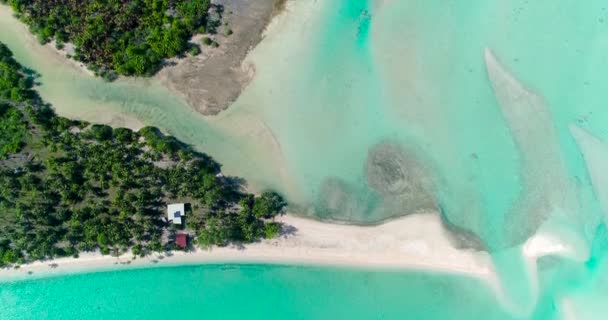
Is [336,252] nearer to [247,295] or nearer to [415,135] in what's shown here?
[247,295]

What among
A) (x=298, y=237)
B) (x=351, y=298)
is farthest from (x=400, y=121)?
(x=351, y=298)

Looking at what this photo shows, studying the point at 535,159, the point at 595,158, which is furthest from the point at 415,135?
the point at 595,158

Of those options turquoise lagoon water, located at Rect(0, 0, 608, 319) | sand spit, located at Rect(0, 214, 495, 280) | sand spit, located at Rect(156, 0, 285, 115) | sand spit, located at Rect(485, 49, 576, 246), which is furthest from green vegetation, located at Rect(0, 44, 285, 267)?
sand spit, located at Rect(485, 49, 576, 246)

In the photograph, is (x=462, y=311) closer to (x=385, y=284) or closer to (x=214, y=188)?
(x=385, y=284)

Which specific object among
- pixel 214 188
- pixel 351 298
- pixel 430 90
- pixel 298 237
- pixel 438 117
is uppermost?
pixel 430 90

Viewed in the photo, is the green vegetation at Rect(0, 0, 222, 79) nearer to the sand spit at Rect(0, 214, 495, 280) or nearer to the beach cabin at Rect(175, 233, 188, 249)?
the beach cabin at Rect(175, 233, 188, 249)

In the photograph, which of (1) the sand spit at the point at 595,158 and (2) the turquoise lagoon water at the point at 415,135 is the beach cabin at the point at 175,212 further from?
(1) the sand spit at the point at 595,158
